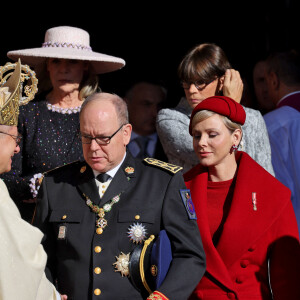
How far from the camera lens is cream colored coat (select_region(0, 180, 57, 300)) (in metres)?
3.12

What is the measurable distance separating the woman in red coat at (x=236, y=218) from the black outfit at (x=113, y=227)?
27cm

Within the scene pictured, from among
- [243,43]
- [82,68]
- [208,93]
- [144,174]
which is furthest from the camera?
[243,43]

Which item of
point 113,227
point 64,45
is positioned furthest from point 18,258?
point 64,45

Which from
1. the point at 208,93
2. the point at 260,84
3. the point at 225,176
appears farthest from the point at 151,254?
the point at 260,84

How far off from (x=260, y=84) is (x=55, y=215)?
8.27 feet

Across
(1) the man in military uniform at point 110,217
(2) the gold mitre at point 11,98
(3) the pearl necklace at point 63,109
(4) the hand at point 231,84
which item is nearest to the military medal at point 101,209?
(1) the man in military uniform at point 110,217

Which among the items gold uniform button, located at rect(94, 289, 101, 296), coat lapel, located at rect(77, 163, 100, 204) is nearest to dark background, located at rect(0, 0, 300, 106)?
coat lapel, located at rect(77, 163, 100, 204)

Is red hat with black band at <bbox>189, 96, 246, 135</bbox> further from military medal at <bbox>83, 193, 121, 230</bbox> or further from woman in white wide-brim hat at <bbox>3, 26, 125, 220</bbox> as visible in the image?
woman in white wide-brim hat at <bbox>3, 26, 125, 220</bbox>

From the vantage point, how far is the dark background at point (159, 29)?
22.3ft

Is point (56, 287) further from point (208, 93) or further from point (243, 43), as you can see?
point (243, 43)

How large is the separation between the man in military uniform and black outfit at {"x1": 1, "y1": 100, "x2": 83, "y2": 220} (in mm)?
551

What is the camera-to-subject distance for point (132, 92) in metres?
6.30

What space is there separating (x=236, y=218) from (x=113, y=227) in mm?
688

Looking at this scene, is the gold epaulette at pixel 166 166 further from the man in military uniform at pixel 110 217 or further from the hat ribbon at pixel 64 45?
the hat ribbon at pixel 64 45
